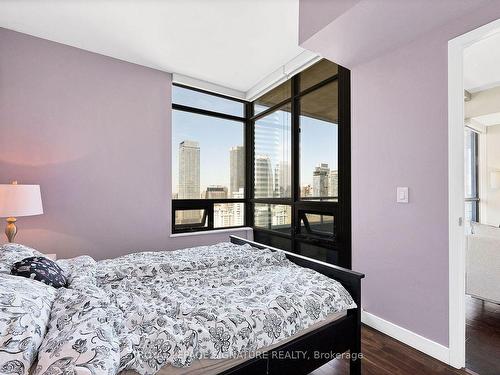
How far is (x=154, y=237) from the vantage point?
131 inches

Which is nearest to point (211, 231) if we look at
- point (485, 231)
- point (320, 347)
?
point (320, 347)

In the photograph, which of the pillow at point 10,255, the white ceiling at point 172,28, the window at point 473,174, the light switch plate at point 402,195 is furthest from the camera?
the window at point 473,174

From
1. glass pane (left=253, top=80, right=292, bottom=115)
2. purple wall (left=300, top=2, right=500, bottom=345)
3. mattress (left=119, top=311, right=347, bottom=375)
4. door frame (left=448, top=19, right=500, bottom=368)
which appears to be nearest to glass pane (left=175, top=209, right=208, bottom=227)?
glass pane (left=253, top=80, right=292, bottom=115)

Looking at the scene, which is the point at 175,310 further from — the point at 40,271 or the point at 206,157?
the point at 206,157

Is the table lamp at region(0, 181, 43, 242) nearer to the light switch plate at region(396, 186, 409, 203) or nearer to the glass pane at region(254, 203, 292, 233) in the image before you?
the glass pane at region(254, 203, 292, 233)

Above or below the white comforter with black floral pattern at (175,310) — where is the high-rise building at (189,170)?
above

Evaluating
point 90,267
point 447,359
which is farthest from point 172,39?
point 447,359

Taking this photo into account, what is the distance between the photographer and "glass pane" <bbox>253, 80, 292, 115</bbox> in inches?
138

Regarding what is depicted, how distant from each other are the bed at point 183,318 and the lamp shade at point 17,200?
0.74 meters

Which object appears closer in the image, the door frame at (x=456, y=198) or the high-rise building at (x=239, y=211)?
the door frame at (x=456, y=198)

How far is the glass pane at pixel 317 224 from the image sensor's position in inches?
110

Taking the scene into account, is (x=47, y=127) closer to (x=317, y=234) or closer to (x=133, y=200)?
(x=133, y=200)

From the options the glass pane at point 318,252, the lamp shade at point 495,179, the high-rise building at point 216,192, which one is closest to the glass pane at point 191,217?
the high-rise building at point 216,192

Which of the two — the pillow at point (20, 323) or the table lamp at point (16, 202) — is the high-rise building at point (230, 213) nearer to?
the table lamp at point (16, 202)
